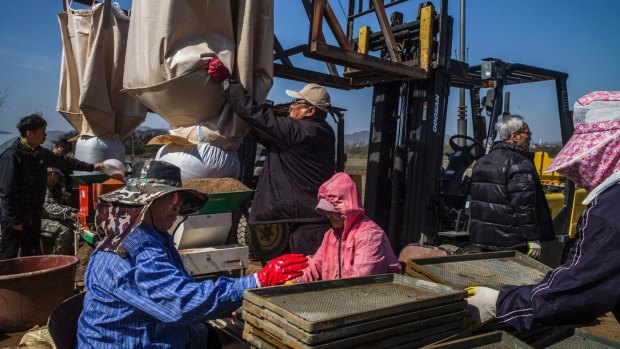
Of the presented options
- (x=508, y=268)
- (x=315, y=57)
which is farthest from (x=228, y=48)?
(x=508, y=268)

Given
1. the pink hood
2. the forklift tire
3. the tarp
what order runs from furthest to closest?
1. the forklift tire
2. the tarp
3. the pink hood

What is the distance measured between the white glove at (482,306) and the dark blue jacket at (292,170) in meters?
1.46

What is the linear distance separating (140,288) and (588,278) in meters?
1.55

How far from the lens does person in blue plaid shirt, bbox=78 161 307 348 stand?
176cm

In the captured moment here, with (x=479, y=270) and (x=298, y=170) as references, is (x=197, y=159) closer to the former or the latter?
(x=298, y=170)

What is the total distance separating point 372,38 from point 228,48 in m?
2.26

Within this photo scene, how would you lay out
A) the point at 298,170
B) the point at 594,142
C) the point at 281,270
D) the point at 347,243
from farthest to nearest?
the point at 298,170 < the point at 347,243 < the point at 281,270 < the point at 594,142

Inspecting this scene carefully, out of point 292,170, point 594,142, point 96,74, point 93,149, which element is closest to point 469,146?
point 292,170

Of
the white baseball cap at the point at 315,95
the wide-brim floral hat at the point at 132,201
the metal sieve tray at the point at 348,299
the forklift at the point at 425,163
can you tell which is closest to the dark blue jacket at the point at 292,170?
the white baseball cap at the point at 315,95

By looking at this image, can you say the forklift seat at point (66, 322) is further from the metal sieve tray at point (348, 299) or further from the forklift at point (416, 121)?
the forklift at point (416, 121)

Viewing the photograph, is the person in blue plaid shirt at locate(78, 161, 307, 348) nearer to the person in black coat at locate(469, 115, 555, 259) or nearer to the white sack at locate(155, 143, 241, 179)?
the white sack at locate(155, 143, 241, 179)

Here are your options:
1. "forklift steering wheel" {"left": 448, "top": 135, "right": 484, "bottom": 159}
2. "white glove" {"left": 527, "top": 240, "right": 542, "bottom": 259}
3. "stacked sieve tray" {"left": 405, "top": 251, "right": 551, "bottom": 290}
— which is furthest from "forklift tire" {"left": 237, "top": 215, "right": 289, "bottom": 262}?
"stacked sieve tray" {"left": 405, "top": 251, "right": 551, "bottom": 290}

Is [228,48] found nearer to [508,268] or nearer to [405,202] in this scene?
[508,268]

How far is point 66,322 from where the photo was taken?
6.53 ft
